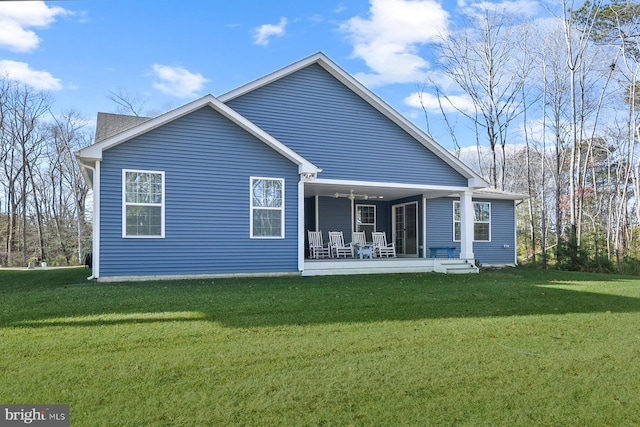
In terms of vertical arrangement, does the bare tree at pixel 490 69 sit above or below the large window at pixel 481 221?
above

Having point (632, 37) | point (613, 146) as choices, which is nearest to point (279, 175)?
point (632, 37)

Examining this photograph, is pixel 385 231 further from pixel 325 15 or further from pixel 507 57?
pixel 507 57

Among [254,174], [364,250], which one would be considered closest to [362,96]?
[254,174]

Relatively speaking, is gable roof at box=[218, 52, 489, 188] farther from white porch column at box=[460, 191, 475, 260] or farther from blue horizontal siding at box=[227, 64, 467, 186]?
white porch column at box=[460, 191, 475, 260]

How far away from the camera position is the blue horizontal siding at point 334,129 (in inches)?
466

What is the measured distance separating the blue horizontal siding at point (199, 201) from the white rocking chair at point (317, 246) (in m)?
3.15

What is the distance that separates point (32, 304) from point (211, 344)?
3.69 meters

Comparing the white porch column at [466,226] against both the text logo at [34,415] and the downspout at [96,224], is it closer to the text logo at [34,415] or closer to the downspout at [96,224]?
the downspout at [96,224]

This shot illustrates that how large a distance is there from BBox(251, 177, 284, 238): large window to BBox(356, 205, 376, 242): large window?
17.4 feet

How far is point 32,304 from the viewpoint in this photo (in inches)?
264

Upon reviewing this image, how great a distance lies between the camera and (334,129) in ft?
40.2

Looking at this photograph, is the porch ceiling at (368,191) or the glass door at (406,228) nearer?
the porch ceiling at (368,191)

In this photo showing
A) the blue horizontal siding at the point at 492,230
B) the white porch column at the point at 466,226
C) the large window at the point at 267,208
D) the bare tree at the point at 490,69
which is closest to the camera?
the large window at the point at 267,208

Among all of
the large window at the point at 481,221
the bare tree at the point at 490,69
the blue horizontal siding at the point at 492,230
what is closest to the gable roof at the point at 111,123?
the blue horizontal siding at the point at 492,230
